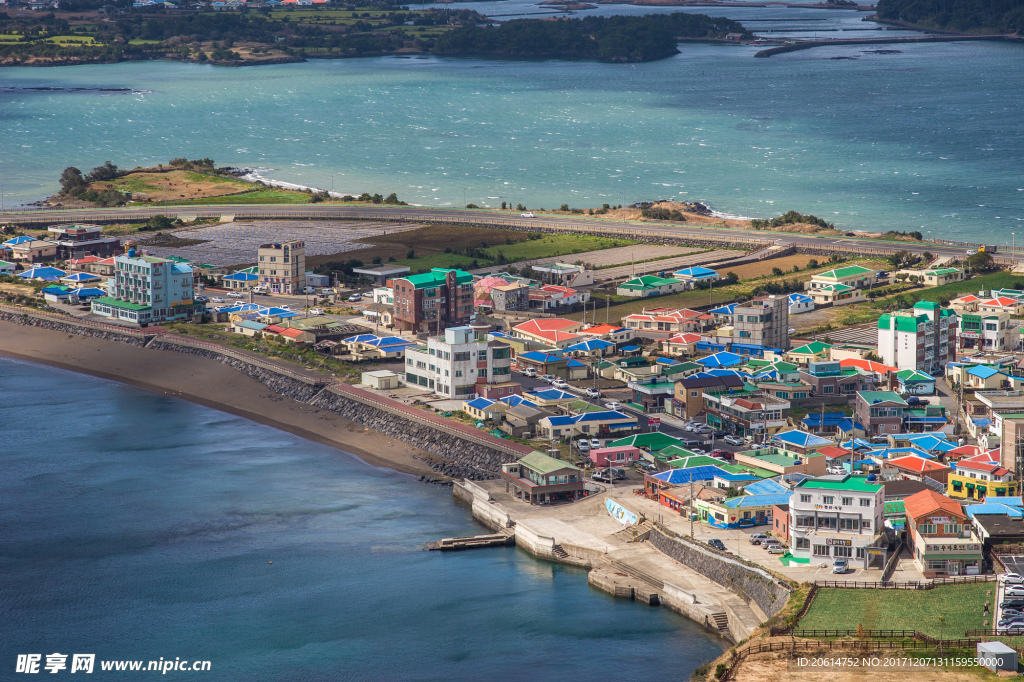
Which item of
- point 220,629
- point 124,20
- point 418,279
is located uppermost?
point 124,20

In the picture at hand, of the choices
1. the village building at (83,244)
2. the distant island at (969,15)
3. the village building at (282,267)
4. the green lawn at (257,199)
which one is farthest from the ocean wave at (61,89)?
the distant island at (969,15)

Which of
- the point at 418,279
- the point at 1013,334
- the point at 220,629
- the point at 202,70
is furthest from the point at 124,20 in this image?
the point at 220,629

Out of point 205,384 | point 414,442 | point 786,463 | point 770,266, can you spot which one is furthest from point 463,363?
point 770,266

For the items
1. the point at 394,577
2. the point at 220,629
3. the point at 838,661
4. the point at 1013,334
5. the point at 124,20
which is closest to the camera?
the point at 838,661

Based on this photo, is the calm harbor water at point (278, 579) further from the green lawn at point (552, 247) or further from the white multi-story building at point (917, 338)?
the green lawn at point (552, 247)

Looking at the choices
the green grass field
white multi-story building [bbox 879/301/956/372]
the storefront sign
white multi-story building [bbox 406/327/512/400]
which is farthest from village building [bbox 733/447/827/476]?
the green grass field

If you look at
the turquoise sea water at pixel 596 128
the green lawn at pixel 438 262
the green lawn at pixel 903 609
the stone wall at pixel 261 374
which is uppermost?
the turquoise sea water at pixel 596 128

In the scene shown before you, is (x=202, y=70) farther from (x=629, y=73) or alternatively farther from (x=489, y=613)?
(x=489, y=613)
